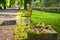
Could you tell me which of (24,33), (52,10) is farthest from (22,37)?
(52,10)

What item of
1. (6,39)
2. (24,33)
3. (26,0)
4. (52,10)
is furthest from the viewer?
(26,0)

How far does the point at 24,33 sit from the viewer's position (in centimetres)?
573

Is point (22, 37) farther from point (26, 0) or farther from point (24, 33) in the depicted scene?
point (26, 0)

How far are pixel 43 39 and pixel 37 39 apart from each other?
12cm

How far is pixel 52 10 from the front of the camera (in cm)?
2588

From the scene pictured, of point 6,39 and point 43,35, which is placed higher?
point 43,35

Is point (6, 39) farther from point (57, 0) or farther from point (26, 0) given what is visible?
point (26, 0)

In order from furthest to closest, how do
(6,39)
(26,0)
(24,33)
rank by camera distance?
1. (26,0)
2. (6,39)
3. (24,33)

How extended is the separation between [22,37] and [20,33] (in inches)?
5.9

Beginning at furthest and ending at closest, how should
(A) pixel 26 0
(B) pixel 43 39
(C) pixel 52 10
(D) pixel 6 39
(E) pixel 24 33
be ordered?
(A) pixel 26 0, (C) pixel 52 10, (D) pixel 6 39, (E) pixel 24 33, (B) pixel 43 39

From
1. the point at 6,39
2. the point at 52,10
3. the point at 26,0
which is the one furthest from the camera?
the point at 26,0

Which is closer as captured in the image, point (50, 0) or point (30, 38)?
point (30, 38)

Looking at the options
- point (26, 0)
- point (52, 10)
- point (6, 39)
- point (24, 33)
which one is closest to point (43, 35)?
point (24, 33)

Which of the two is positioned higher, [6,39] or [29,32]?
[29,32]
